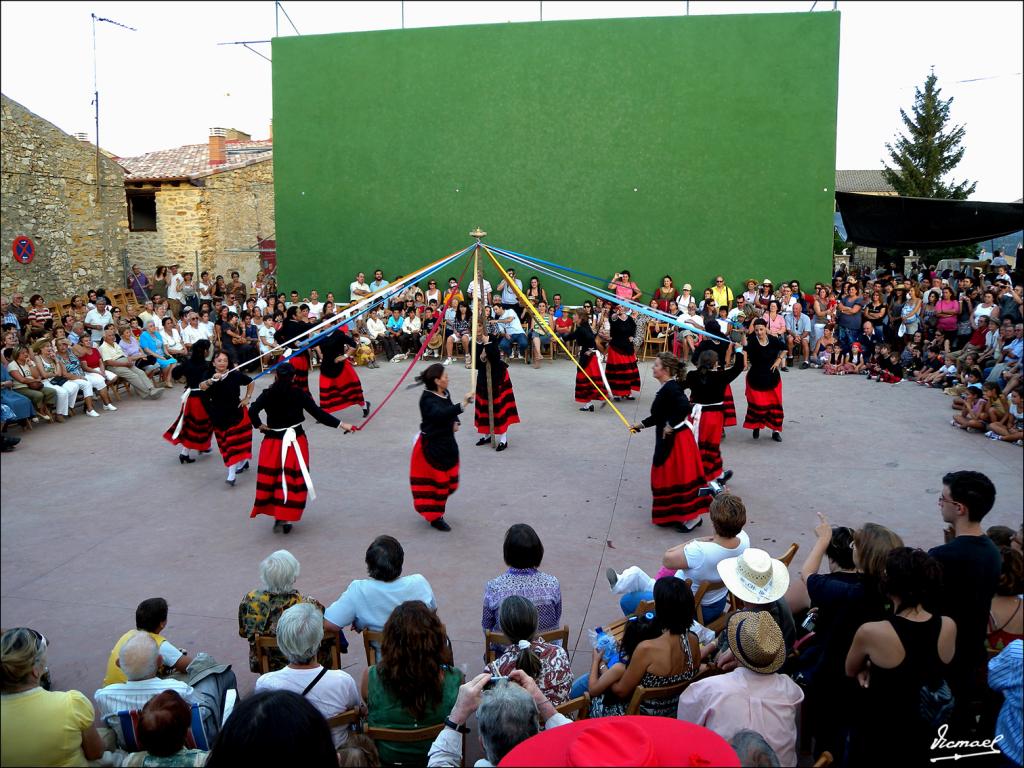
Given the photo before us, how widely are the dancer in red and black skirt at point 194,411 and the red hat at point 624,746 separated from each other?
6.20m

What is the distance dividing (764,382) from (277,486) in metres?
4.76

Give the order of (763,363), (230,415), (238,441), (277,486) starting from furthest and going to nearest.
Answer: (763,363) < (230,415) < (238,441) < (277,486)

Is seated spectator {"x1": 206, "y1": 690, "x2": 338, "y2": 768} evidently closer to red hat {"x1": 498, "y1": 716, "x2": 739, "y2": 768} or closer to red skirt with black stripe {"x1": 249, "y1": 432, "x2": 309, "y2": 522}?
red hat {"x1": 498, "y1": 716, "x2": 739, "y2": 768}

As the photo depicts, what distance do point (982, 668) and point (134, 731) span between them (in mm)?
3050

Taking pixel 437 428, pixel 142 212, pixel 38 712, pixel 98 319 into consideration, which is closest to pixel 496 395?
pixel 437 428

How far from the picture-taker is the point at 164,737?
102 inches

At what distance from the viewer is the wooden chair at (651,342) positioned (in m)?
13.5

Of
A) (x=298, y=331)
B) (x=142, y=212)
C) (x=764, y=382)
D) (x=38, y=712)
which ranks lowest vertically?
(x=38, y=712)

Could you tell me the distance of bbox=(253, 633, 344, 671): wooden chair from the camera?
3.49 metres

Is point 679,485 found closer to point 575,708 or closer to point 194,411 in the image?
point 575,708

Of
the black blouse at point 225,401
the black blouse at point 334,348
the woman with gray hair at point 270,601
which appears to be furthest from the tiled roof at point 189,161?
the woman with gray hair at point 270,601

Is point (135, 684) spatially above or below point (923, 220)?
below

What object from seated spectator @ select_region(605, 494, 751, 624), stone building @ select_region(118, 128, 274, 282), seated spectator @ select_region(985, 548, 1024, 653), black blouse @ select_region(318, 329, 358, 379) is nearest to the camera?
seated spectator @ select_region(985, 548, 1024, 653)

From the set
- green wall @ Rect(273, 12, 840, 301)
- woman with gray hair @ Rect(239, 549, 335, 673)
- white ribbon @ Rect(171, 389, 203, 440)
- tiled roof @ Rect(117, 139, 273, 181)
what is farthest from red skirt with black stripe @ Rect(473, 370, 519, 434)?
tiled roof @ Rect(117, 139, 273, 181)
